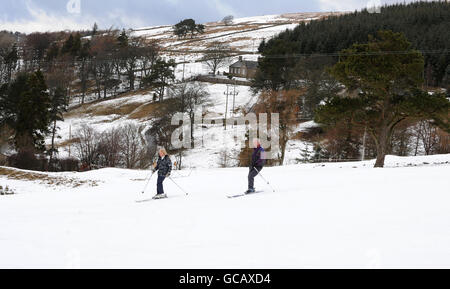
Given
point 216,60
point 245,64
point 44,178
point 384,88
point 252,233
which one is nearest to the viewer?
point 252,233

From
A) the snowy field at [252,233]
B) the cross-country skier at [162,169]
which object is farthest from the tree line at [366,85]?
the cross-country skier at [162,169]

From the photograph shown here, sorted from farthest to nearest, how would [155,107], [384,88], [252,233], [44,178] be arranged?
1. [155,107]
2. [44,178]
3. [384,88]
4. [252,233]

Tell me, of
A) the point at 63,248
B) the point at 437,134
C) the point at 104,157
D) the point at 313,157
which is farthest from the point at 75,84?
the point at 63,248

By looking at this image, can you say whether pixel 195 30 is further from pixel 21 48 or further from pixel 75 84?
pixel 75 84

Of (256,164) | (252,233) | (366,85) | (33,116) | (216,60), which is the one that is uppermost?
(216,60)

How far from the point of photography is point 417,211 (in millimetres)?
8586

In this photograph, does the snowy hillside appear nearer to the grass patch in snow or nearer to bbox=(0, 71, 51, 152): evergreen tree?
bbox=(0, 71, 51, 152): evergreen tree

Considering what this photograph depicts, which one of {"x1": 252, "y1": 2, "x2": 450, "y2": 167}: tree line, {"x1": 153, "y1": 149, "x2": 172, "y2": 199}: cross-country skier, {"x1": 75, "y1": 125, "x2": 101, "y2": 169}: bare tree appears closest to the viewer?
{"x1": 153, "y1": 149, "x2": 172, "y2": 199}: cross-country skier

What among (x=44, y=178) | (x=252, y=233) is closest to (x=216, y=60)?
(x=44, y=178)

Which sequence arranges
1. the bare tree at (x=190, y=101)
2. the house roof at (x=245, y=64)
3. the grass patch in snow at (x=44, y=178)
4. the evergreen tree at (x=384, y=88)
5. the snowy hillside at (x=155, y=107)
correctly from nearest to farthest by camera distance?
the evergreen tree at (x=384, y=88)
the grass patch in snow at (x=44, y=178)
the snowy hillside at (x=155, y=107)
the bare tree at (x=190, y=101)
the house roof at (x=245, y=64)

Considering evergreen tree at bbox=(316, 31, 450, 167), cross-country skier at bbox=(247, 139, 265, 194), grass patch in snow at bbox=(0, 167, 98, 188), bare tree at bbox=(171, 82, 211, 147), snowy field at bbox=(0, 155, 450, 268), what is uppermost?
bare tree at bbox=(171, 82, 211, 147)

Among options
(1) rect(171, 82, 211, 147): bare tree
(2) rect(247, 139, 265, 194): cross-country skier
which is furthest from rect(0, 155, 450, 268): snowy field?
(1) rect(171, 82, 211, 147): bare tree

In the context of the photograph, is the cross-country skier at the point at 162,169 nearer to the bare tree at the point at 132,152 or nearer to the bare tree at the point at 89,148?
the bare tree at the point at 89,148

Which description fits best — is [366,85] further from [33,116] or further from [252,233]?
[33,116]
